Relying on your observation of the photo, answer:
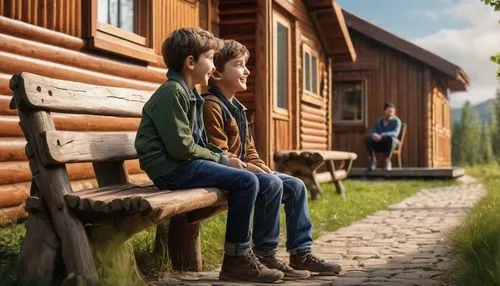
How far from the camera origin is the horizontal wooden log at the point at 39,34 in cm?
553

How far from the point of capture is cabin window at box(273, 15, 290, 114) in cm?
1106

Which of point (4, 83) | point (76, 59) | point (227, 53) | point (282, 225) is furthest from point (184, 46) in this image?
point (282, 225)

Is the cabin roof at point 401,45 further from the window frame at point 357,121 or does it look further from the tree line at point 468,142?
the tree line at point 468,142

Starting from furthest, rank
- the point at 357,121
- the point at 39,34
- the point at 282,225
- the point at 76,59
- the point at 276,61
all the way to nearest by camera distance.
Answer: the point at 357,121, the point at 276,61, the point at 282,225, the point at 76,59, the point at 39,34

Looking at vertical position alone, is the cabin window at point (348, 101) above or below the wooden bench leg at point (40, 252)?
above

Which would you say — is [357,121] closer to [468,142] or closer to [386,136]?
[386,136]

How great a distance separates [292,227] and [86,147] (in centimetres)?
134

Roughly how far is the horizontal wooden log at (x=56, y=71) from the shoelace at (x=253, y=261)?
2.84 metres

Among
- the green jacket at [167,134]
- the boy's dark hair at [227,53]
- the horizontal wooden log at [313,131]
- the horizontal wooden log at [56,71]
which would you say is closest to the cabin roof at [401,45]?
the horizontal wooden log at [313,131]

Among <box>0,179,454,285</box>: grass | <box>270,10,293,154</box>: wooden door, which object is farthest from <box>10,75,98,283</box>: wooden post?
<box>270,10,293,154</box>: wooden door

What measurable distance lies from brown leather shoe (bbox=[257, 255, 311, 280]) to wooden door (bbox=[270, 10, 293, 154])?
6.58 m

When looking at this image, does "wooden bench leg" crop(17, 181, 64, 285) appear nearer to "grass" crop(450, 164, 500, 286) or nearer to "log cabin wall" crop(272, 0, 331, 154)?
"grass" crop(450, 164, 500, 286)

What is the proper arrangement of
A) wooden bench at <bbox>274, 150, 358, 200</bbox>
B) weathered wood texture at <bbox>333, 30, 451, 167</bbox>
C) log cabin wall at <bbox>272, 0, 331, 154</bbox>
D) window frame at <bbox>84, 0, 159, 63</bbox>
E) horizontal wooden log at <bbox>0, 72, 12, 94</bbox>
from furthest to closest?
weathered wood texture at <bbox>333, 30, 451, 167</bbox> < log cabin wall at <bbox>272, 0, 331, 154</bbox> < wooden bench at <bbox>274, 150, 358, 200</bbox> < window frame at <bbox>84, 0, 159, 63</bbox> < horizontal wooden log at <bbox>0, 72, 12, 94</bbox>

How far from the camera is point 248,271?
379cm
